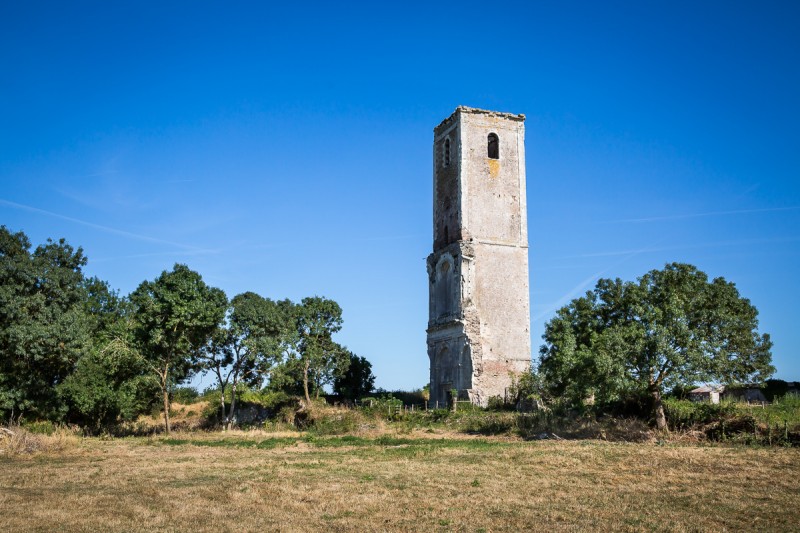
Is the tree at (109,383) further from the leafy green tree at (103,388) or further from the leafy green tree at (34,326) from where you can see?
the leafy green tree at (34,326)

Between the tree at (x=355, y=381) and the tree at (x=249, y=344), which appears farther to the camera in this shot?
the tree at (x=355, y=381)

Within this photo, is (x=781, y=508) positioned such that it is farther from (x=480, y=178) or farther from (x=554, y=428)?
(x=480, y=178)

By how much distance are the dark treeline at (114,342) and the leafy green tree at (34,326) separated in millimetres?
39

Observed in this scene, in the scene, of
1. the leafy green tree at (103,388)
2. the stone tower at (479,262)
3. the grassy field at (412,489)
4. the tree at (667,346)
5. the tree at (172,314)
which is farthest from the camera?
the stone tower at (479,262)

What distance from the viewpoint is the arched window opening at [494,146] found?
4269cm

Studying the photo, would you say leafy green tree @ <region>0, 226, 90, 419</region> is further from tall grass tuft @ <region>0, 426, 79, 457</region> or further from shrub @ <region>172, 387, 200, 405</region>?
shrub @ <region>172, 387, 200, 405</region>

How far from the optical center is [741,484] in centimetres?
1343

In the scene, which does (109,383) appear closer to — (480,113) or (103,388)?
(103,388)

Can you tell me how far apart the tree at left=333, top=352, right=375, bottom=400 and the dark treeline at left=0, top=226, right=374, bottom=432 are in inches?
284

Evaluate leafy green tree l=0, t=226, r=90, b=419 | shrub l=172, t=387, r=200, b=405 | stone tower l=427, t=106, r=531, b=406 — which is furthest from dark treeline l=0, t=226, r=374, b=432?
stone tower l=427, t=106, r=531, b=406

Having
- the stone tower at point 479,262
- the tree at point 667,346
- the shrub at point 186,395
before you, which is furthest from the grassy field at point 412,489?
the shrub at point 186,395

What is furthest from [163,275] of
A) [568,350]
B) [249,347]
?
[568,350]

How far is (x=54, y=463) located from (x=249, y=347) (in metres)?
15.9

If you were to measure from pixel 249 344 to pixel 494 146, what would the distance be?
19.5m
